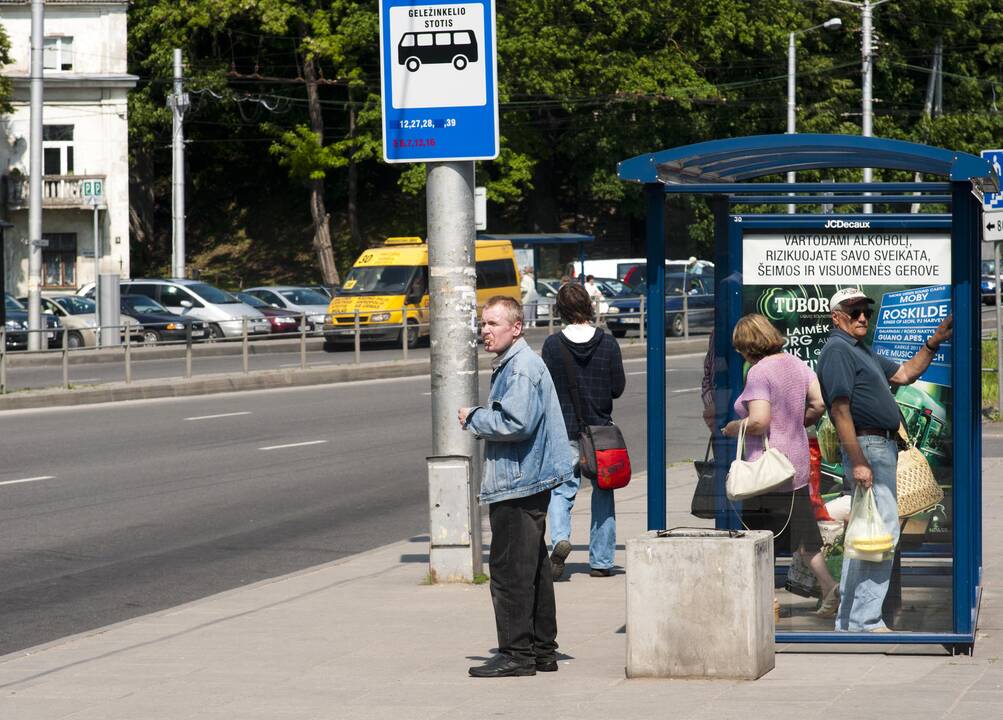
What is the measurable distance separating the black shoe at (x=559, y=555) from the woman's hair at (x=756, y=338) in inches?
87.3

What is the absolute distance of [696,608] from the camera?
6766 mm

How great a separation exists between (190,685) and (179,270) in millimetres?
41821

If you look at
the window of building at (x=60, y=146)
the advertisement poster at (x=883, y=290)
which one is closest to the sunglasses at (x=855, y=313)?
Answer: the advertisement poster at (x=883, y=290)

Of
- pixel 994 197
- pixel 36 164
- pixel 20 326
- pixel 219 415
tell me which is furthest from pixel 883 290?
pixel 20 326

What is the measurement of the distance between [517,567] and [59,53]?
179ft

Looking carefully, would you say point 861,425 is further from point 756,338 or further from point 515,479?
point 515,479

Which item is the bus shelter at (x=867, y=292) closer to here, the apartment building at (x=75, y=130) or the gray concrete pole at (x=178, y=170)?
the gray concrete pole at (x=178, y=170)

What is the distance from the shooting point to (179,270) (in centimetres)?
4794

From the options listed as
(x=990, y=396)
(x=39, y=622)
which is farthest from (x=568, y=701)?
(x=990, y=396)

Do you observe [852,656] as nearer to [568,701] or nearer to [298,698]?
[568,701]

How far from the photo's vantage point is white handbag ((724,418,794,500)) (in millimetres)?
7531

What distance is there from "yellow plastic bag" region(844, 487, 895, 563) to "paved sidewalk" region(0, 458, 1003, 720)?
44 centimetres

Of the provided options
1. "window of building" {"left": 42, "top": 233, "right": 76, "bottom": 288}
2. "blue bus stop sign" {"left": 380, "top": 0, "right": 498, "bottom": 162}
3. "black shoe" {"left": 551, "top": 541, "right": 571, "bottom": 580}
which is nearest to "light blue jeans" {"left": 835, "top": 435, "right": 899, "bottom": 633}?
"black shoe" {"left": 551, "top": 541, "right": 571, "bottom": 580}

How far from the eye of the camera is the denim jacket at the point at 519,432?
275 inches
